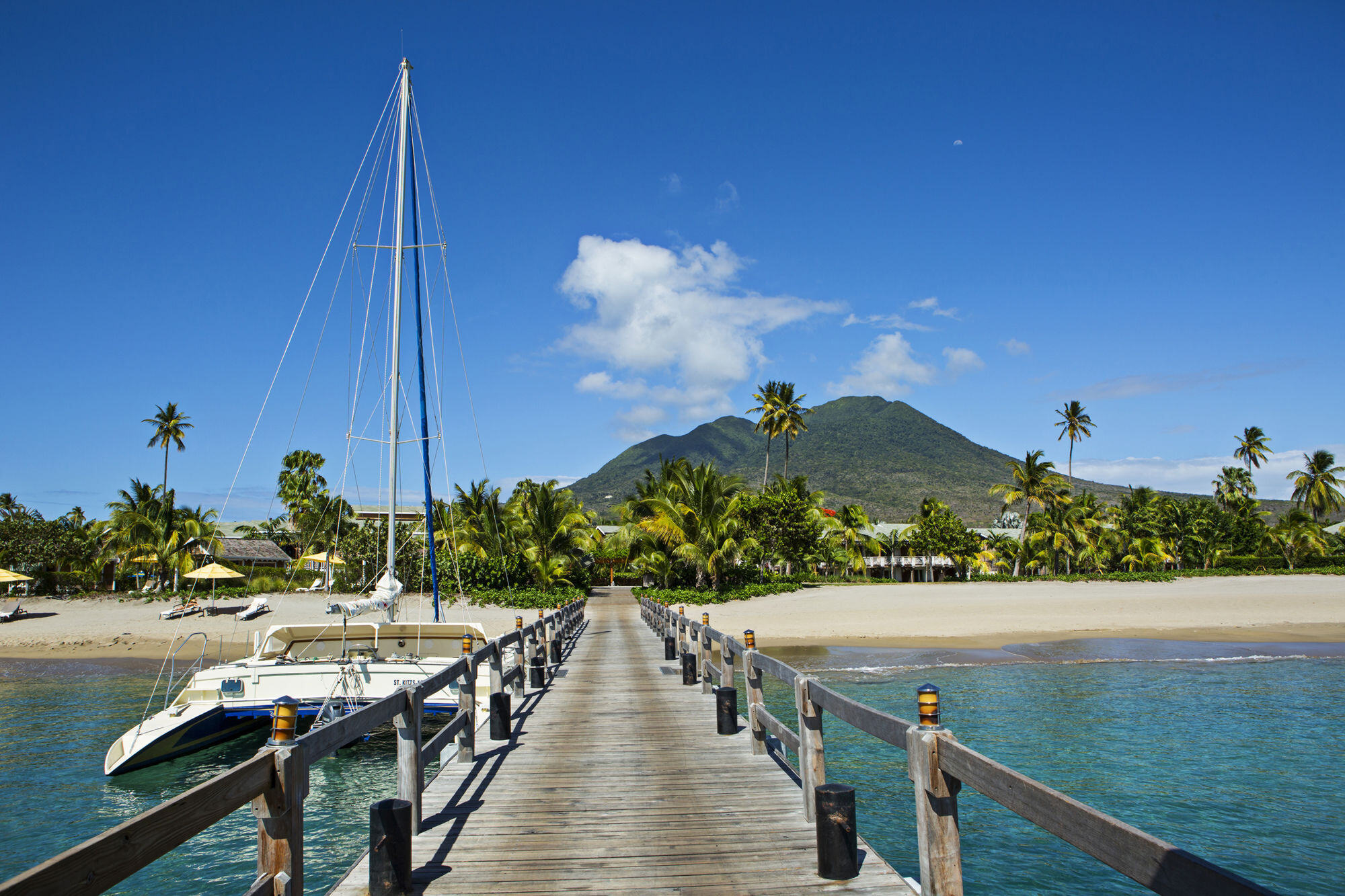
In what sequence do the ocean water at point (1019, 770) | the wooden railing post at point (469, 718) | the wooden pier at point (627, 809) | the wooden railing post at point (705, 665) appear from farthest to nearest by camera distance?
1. the wooden railing post at point (705, 665)
2. the ocean water at point (1019, 770)
3. the wooden railing post at point (469, 718)
4. the wooden pier at point (627, 809)

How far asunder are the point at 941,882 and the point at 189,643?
36.6 metres

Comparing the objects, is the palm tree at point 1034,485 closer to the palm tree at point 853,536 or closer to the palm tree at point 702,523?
the palm tree at point 853,536

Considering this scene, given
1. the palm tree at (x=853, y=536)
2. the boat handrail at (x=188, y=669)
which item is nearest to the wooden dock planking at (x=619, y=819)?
the boat handrail at (x=188, y=669)

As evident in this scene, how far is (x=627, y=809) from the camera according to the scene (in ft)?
21.3

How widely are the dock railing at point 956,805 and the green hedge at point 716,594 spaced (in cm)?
3044

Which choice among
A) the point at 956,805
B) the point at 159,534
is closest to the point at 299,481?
the point at 159,534

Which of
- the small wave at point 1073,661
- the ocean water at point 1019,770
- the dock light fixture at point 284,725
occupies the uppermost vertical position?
the dock light fixture at point 284,725

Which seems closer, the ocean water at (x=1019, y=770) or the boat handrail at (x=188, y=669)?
the ocean water at (x=1019, y=770)

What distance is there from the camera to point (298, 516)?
58.6 m

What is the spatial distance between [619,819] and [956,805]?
3.26m

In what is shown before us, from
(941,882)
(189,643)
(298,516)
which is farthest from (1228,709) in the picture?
(298,516)

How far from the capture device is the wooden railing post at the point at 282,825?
3791 millimetres

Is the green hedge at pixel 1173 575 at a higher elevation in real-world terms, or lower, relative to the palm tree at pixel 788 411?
lower

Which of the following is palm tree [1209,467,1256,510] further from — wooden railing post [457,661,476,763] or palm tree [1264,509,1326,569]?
wooden railing post [457,661,476,763]
